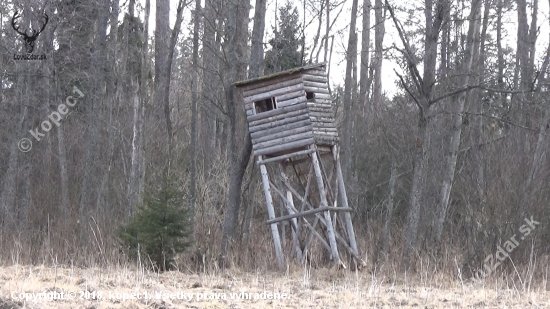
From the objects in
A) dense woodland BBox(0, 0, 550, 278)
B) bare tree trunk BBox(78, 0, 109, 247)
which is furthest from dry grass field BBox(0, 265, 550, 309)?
bare tree trunk BBox(78, 0, 109, 247)

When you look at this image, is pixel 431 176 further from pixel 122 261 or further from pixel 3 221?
pixel 3 221

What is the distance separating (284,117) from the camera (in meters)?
15.4

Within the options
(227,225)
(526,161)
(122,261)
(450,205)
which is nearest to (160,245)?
(122,261)

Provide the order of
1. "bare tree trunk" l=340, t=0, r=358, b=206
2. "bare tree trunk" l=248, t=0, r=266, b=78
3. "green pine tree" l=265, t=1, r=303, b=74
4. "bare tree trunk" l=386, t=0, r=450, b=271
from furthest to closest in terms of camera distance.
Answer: "green pine tree" l=265, t=1, r=303, b=74 < "bare tree trunk" l=340, t=0, r=358, b=206 < "bare tree trunk" l=248, t=0, r=266, b=78 < "bare tree trunk" l=386, t=0, r=450, b=271

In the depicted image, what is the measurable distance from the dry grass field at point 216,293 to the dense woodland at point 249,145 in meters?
1.10

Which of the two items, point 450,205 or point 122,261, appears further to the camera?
point 450,205

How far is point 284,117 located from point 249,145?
95 centimetres

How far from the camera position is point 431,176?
2017 cm

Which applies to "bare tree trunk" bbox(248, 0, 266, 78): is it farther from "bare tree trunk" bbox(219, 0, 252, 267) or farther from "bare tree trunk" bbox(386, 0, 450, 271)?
"bare tree trunk" bbox(386, 0, 450, 271)

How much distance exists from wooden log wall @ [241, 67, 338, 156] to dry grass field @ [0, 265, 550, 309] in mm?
4246

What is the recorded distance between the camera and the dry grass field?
8.67m

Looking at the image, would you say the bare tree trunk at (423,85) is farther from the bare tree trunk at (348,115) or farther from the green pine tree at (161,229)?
the bare tree trunk at (348,115)

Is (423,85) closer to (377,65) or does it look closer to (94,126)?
(94,126)

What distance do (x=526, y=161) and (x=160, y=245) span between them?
7549 mm
